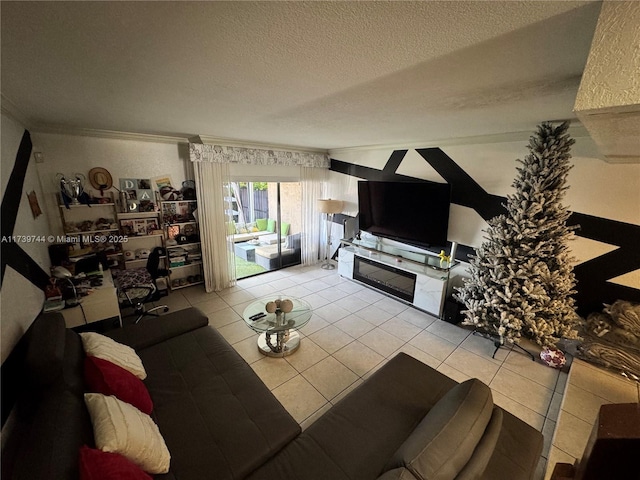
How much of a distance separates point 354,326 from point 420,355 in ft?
2.75

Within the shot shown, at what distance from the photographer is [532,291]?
2.51 metres

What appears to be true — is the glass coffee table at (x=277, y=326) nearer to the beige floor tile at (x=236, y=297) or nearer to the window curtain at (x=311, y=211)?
the beige floor tile at (x=236, y=297)

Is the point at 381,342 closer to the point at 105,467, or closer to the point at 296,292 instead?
the point at 296,292

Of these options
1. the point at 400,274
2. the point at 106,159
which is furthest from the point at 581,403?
the point at 106,159

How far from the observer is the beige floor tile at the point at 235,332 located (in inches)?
121

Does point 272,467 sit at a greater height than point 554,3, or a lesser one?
lesser

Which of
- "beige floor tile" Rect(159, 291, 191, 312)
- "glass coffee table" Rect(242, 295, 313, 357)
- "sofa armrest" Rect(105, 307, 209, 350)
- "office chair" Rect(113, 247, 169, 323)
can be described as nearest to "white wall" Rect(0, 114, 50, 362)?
"sofa armrest" Rect(105, 307, 209, 350)

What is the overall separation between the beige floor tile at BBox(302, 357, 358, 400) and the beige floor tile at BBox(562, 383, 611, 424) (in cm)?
178

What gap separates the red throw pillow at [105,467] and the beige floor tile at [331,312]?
2534mm

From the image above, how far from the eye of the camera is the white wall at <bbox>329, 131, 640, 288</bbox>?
2.46 metres

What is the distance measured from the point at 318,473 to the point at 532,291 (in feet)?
8.02

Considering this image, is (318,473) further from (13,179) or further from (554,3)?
(13,179)

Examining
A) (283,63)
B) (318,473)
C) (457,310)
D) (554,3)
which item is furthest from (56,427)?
(457,310)

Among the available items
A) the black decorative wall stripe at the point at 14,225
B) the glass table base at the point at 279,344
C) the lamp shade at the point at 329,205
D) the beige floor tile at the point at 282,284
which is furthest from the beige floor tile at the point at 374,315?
the black decorative wall stripe at the point at 14,225
